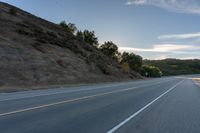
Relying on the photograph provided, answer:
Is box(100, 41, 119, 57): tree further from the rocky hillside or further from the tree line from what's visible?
the rocky hillside

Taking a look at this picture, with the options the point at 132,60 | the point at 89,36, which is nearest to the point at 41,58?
the point at 89,36

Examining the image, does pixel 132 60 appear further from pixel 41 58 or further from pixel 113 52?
pixel 41 58

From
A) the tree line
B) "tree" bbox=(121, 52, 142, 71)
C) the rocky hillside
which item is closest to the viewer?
the rocky hillside

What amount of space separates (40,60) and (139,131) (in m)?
44.2

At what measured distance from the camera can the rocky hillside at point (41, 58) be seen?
43.6m

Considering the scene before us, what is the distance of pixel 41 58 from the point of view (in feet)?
177

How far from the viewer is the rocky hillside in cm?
4359

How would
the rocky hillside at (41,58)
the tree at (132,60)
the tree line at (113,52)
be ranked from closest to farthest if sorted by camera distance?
the rocky hillside at (41,58) → the tree line at (113,52) → the tree at (132,60)

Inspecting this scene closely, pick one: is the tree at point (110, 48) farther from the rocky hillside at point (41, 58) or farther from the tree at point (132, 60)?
the rocky hillside at point (41, 58)

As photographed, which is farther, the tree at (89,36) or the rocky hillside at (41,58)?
the tree at (89,36)

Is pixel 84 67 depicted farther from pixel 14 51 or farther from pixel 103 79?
pixel 14 51

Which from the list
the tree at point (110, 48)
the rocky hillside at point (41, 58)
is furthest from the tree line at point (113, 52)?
the rocky hillside at point (41, 58)

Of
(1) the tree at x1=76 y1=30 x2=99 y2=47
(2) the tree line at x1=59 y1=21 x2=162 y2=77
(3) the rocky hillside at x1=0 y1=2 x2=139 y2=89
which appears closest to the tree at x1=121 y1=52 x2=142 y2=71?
(2) the tree line at x1=59 y1=21 x2=162 y2=77

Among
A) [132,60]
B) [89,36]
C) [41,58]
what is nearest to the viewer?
[41,58]
